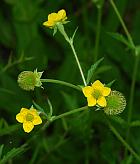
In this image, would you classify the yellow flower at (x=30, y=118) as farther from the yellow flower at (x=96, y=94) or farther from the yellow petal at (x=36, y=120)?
the yellow flower at (x=96, y=94)

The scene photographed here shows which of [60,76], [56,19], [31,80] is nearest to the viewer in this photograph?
[31,80]

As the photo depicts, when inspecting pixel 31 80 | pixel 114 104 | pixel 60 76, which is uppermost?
pixel 31 80

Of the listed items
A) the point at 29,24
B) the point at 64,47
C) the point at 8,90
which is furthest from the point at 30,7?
the point at 8,90

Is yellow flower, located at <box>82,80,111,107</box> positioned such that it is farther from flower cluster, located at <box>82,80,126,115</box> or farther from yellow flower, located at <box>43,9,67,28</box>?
yellow flower, located at <box>43,9,67,28</box>

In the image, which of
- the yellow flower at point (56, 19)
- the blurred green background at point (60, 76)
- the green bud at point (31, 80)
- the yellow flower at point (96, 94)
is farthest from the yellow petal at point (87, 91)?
the blurred green background at point (60, 76)

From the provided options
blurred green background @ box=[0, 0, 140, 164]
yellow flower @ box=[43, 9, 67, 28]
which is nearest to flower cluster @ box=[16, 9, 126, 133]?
yellow flower @ box=[43, 9, 67, 28]

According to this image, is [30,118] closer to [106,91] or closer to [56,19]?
[106,91]

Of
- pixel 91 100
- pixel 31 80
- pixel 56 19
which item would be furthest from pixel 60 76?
pixel 91 100
